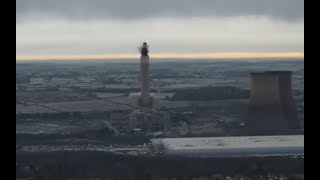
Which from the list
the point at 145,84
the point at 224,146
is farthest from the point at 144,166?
the point at 145,84

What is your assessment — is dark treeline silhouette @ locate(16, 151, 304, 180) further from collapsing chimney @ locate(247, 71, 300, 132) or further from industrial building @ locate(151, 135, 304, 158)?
collapsing chimney @ locate(247, 71, 300, 132)

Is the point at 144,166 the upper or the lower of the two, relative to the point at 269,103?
lower

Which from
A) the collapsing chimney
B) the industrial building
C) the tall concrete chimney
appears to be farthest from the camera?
the tall concrete chimney

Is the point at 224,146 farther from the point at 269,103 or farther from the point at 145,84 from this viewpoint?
the point at 145,84

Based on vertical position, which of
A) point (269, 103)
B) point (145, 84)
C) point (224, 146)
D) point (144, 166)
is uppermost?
point (145, 84)

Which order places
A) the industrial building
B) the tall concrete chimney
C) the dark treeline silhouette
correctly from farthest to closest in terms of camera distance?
the tall concrete chimney
the industrial building
the dark treeline silhouette

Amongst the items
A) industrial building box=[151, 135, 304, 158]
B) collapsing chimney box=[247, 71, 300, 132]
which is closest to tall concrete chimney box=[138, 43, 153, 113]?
industrial building box=[151, 135, 304, 158]

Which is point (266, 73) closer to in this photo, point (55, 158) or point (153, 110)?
point (153, 110)
